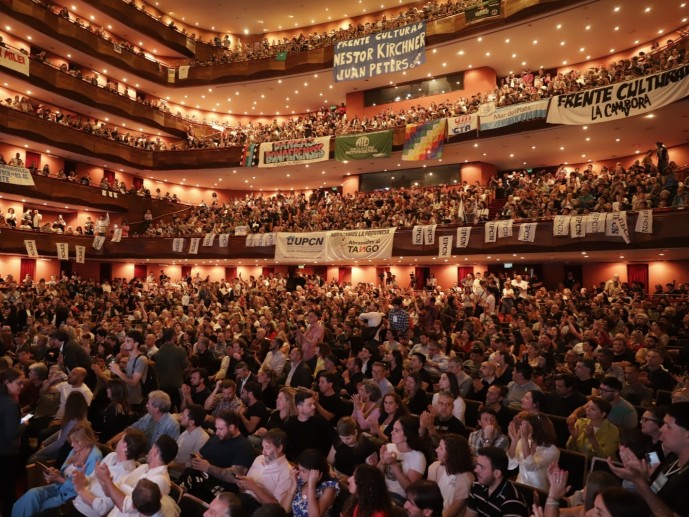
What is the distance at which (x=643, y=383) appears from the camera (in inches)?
243

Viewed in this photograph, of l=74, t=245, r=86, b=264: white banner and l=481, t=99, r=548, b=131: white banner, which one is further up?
l=481, t=99, r=548, b=131: white banner

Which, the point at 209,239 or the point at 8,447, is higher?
the point at 209,239

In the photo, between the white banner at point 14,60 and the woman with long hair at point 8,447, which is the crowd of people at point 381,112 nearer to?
the white banner at point 14,60

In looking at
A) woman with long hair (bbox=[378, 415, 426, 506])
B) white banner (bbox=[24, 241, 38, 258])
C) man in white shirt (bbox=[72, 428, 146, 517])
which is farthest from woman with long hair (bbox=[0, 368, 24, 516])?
white banner (bbox=[24, 241, 38, 258])

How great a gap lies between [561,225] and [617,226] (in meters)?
1.73

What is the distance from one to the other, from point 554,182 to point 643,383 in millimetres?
14691

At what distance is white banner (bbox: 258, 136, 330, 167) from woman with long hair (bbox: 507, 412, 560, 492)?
21.7 meters

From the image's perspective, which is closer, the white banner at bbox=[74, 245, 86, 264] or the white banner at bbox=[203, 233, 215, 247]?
the white banner at bbox=[74, 245, 86, 264]

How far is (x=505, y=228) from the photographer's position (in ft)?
57.1

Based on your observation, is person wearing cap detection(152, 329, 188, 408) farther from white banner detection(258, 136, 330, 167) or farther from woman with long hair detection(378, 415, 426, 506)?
white banner detection(258, 136, 330, 167)

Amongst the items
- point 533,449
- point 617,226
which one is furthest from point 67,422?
point 617,226

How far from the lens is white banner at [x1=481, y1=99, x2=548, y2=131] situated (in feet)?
62.4

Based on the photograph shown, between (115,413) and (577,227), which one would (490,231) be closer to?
(577,227)

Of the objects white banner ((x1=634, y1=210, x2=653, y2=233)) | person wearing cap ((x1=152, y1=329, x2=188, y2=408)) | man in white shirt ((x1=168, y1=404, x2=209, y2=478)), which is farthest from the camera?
white banner ((x1=634, y1=210, x2=653, y2=233))
